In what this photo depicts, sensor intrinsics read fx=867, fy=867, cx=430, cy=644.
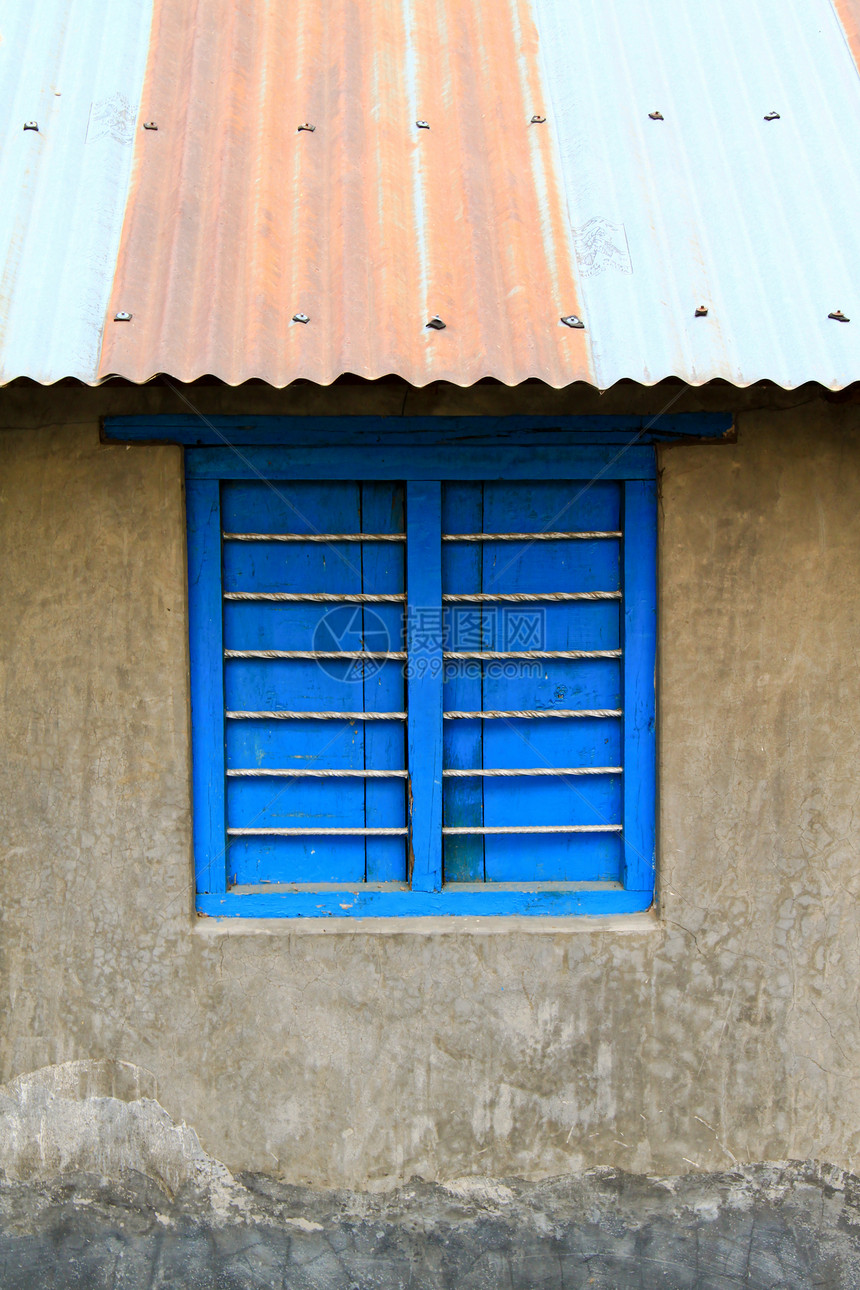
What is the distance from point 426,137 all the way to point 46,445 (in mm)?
1635

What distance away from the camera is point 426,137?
291cm

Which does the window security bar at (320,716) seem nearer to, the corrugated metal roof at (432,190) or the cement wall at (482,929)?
the cement wall at (482,929)

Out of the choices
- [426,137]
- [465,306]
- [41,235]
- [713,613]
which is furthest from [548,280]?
[41,235]

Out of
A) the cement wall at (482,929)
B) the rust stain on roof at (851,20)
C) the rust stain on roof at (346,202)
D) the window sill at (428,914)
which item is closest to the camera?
the rust stain on roof at (346,202)

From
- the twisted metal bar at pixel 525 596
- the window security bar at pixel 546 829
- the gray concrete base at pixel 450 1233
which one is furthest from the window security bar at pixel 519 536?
the gray concrete base at pixel 450 1233

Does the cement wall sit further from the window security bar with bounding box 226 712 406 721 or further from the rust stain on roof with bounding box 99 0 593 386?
the rust stain on roof with bounding box 99 0 593 386

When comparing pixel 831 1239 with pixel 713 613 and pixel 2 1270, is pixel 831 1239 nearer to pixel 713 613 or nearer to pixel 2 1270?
pixel 713 613

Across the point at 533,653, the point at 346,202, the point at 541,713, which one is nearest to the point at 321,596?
the point at 533,653

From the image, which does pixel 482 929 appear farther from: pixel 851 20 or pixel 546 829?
pixel 851 20

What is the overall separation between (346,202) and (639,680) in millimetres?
1828

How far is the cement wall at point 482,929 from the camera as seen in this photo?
2.91 metres

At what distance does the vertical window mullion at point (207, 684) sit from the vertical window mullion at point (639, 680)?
1.40 meters

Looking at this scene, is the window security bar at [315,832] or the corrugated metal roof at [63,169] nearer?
the corrugated metal roof at [63,169]

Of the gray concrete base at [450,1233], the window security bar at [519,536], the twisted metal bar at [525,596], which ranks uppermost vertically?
the window security bar at [519,536]
